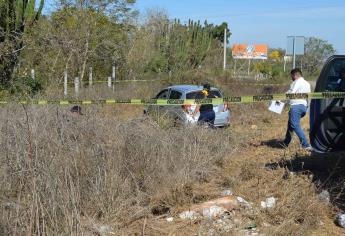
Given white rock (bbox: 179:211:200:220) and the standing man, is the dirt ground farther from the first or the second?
the standing man

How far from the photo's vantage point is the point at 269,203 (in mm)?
5957

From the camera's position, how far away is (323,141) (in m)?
7.22

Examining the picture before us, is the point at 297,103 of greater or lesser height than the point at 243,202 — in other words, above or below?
above

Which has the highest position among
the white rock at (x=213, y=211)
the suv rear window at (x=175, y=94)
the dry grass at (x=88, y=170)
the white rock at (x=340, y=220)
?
the suv rear window at (x=175, y=94)

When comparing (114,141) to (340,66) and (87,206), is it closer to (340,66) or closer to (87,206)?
(87,206)

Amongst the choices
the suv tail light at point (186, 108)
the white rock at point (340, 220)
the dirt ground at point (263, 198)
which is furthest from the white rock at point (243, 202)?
the suv tail light at point (186, 108)

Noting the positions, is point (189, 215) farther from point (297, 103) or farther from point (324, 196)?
point (297, 103)

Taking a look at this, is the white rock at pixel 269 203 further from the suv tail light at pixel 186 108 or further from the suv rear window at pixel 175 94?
the suv rear window at pixel 175 94

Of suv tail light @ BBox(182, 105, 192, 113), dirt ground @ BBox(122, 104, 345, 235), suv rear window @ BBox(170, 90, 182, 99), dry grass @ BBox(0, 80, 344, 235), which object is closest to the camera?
dry grass @ BBox(0, 80, 344, 235)

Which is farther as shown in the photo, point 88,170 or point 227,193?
point 227,193

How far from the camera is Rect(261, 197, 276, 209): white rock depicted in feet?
19.2

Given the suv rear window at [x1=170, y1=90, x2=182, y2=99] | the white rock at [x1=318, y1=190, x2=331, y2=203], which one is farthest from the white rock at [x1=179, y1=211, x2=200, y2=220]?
the suv rear window at [x1=170, y1=90, x2=182, y2=99]

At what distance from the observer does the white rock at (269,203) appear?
5.86 m

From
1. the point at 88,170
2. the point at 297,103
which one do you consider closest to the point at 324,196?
the point at 88,170
